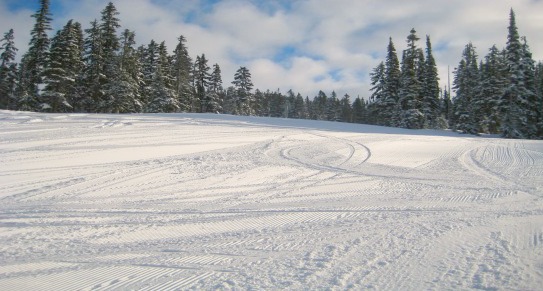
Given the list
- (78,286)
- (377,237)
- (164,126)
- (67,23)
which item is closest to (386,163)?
(377,237)

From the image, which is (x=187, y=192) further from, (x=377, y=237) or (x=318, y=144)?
(x=318, y=144)

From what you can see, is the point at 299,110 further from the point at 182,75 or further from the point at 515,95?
the point at 515,95

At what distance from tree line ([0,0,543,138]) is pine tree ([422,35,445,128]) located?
142mm

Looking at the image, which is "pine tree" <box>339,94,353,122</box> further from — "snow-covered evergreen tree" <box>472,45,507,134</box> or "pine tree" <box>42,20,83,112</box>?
"pine tree" <box>42,20,83,112</box>

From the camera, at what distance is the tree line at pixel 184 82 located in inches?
1259

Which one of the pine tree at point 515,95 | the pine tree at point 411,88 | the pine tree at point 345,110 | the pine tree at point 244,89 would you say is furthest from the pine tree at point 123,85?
the pine tree at point 345,110

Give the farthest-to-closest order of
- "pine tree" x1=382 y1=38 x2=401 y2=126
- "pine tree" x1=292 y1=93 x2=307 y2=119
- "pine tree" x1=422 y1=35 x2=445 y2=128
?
"pine tree" x1=292 y1=93 x2=307 y2=119 → "pine tree" x1=382 y1=38 x2=401 y2=126 → "pine tree" x1=422 y1=35 x2=445 y2=128

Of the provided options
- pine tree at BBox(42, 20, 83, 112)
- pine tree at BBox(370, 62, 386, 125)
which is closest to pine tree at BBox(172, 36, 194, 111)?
pine tree at BBox(42, 20, 83, 112)

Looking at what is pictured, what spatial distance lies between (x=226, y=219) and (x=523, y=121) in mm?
36531

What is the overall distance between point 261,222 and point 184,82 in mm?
42677

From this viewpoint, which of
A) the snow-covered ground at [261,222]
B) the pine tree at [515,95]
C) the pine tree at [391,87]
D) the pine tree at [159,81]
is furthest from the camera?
the pine tree at [391,87]

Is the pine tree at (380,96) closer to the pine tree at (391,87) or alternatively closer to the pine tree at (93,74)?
the pine tree at (391,87)

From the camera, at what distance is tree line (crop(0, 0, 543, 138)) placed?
1259 inches

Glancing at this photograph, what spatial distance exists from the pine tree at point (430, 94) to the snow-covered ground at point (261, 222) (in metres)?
32.4
